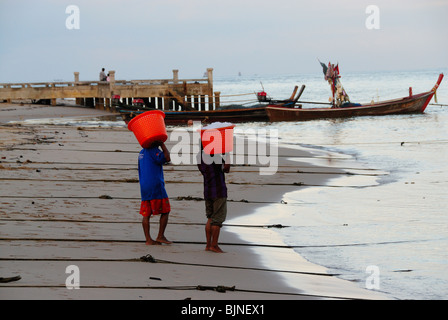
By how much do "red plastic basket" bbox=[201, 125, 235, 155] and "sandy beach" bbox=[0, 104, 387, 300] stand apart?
43.3 inches

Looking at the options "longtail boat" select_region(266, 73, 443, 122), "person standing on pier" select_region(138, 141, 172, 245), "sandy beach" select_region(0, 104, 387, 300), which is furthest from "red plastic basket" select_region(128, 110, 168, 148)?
"longtail boat" select_region(266, 73, 443, 122)

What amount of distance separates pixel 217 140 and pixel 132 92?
28.9 m

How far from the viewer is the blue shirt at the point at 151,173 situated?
646 cm

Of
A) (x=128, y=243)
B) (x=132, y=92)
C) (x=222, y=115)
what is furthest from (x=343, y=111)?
(x=128, y=243)

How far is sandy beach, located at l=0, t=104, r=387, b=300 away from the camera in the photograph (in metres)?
5.17

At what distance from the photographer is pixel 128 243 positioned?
22.0 ft

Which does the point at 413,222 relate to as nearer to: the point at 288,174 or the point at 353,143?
the point at 288,174

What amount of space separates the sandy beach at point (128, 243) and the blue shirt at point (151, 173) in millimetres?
571

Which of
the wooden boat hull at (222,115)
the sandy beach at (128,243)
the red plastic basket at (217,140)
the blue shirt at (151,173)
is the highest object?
the red plastic basket at (217,140)

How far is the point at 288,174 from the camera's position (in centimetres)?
1297

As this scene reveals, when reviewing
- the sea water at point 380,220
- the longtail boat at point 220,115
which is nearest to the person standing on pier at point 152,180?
the sea water at point 380,220

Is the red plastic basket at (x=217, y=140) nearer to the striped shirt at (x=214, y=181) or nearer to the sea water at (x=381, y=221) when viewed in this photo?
the striped shirt at (x=214, y=181)

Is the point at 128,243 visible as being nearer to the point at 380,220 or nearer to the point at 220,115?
the point at 380,220
